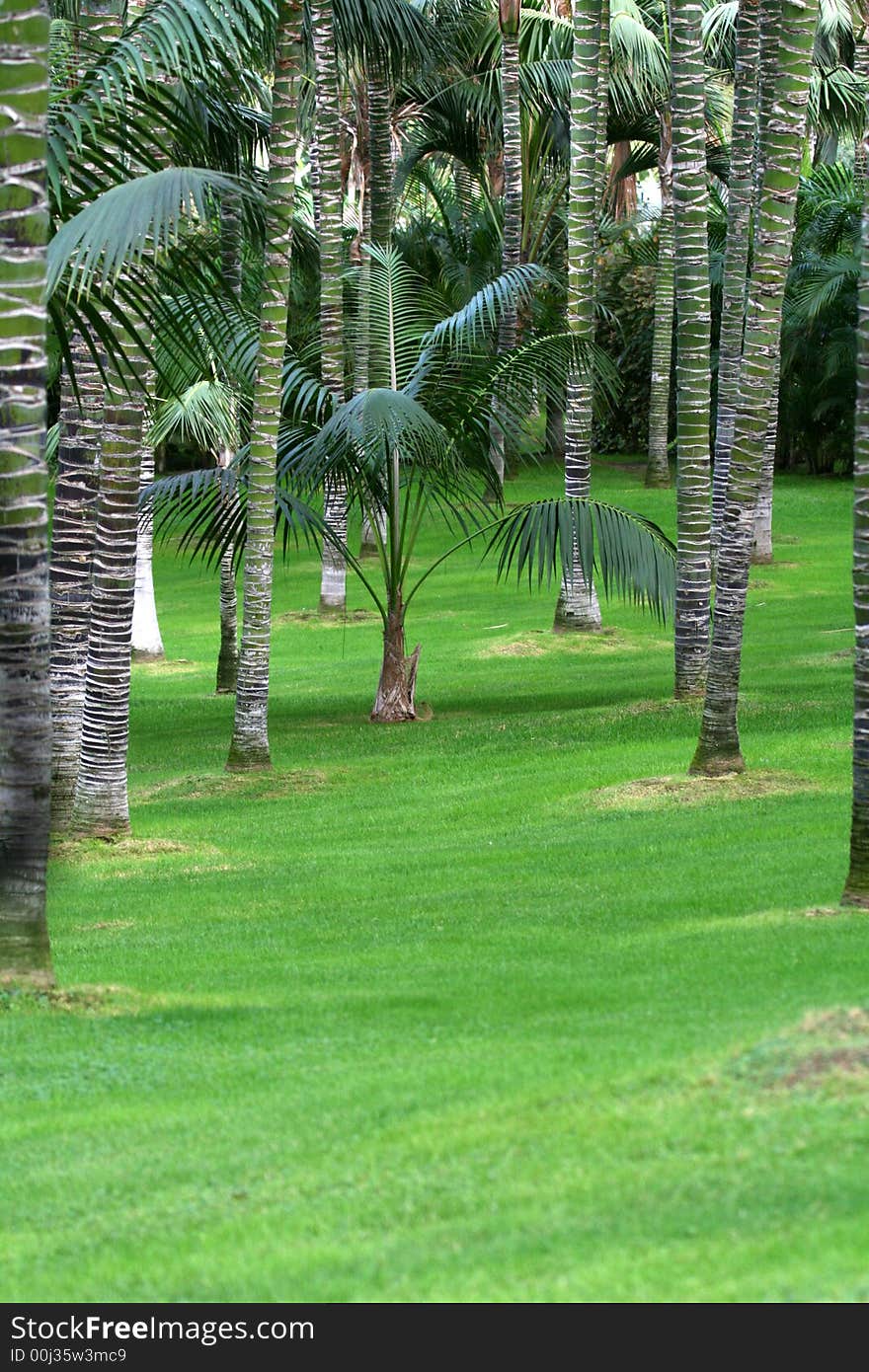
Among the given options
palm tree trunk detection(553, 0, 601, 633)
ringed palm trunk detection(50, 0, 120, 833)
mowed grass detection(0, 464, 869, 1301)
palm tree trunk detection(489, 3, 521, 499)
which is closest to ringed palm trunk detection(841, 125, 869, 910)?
mowed grass detection(0, 464, 869, 1301)

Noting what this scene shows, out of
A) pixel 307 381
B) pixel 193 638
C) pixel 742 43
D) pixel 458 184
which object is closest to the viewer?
pixel 307 381

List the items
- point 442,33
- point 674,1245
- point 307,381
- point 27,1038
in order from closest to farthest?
1. point 674,1245
2. point 27,1038
3. point 307,381
4. point 442,33

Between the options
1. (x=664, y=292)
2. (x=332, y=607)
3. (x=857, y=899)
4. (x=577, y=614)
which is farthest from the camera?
(x=664, y=292)

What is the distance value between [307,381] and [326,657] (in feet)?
23.0

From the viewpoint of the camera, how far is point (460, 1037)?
6648 millimetres

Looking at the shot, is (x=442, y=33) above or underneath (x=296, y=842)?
above

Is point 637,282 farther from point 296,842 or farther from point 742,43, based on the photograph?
point 296,842

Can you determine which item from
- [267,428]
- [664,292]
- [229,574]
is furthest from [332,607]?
[267,428]

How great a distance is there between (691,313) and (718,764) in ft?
14.5

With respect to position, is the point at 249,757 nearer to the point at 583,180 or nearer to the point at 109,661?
the point at 109,661

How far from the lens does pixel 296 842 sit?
1241 cm

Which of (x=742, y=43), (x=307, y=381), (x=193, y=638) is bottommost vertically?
(x=193, y=638)

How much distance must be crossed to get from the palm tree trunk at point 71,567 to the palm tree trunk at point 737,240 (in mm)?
5784

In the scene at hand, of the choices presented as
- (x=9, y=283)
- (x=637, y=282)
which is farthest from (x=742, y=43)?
(x=637, y=282)
